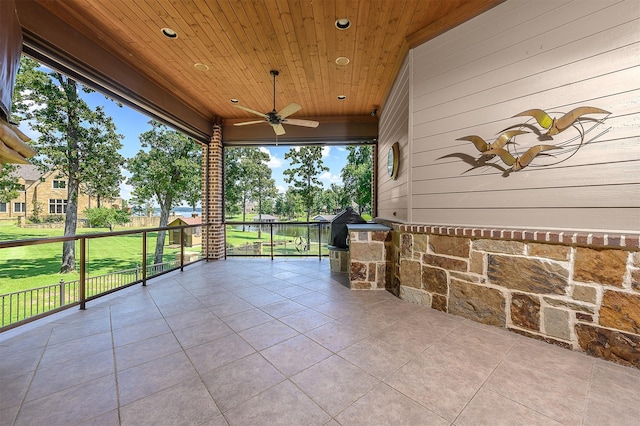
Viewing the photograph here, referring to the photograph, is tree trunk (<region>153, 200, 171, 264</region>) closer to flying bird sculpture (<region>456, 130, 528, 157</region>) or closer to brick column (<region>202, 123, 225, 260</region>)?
brick column (<region>202, 123, 225, 260</region>)

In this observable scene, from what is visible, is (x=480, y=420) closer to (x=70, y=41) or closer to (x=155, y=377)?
(x=155, y=377)

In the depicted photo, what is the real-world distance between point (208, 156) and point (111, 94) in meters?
2.28

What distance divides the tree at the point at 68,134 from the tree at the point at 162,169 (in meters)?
2.02

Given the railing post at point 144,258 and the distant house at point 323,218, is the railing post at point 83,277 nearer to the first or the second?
the railing post at point 144,258

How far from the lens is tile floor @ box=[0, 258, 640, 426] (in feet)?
4.17

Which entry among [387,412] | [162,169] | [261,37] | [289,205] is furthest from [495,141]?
[289,205]

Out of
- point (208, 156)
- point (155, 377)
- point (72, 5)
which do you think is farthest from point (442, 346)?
point (208, 156)

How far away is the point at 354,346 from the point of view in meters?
1.93

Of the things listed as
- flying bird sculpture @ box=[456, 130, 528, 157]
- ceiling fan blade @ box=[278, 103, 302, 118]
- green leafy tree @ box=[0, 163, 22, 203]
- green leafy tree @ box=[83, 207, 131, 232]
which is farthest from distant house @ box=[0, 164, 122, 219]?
flying bird sculpture @ box=[456, 130, 528, 157]

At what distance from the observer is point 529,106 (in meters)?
2.12

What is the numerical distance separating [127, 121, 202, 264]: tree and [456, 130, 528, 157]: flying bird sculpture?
11.8 meters

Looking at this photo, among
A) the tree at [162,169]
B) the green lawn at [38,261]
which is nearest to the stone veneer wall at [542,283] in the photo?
the green lawn at [38,261]

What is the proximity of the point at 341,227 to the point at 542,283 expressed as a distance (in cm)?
282

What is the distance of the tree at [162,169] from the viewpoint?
11.3 metres
